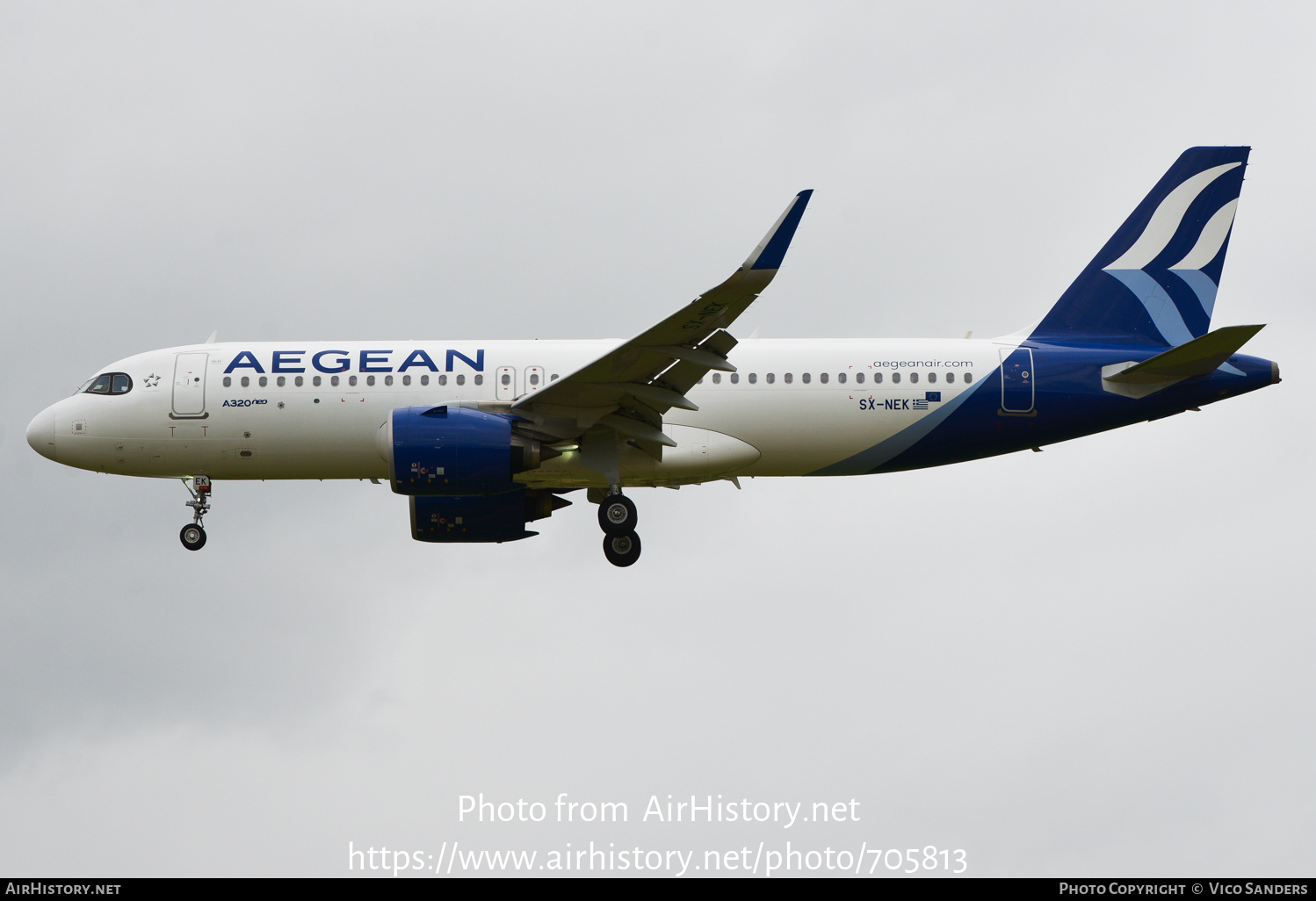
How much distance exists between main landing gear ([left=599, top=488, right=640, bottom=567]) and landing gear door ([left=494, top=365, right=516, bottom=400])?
2.59m

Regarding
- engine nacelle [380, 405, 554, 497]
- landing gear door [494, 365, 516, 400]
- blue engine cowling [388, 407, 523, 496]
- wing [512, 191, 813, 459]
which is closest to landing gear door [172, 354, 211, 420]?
engine nacelle [380, 405, 554, 497]

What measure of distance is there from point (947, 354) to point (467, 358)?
28.5ft

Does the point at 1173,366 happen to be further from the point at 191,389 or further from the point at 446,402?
the point at 191,389

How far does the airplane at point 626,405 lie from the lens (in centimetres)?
2530

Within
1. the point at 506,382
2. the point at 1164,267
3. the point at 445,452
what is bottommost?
the point at 445,452

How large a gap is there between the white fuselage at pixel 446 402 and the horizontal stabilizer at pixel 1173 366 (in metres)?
2.13

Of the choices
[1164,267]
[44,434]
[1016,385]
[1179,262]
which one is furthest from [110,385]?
[1179,262]

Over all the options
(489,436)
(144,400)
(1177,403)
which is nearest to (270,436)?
(144,400)

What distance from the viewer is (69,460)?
27.9m

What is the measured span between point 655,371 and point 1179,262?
36.6 ft

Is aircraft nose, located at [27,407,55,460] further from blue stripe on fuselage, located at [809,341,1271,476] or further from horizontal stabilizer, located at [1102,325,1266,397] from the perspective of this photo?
horizontal stabilizer, located at [1102,325,1266,397]

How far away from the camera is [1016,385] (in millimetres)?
26328

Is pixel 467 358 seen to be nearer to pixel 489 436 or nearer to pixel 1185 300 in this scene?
pixel 489 436

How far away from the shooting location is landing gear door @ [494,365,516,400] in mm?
26578
